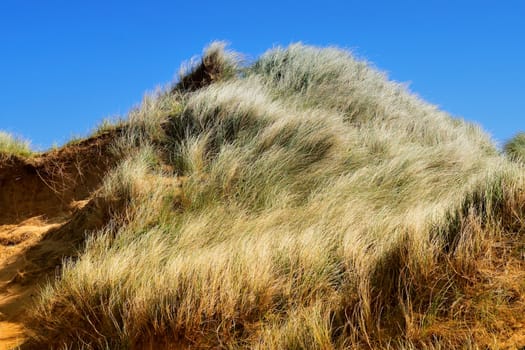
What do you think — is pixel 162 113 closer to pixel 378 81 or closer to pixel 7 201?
pixel 7 201

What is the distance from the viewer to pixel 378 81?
1223cm

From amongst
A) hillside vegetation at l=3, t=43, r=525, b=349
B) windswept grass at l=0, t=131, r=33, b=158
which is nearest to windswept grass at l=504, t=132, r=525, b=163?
hillside vegetation at l=3, t=43, r=525, b=349

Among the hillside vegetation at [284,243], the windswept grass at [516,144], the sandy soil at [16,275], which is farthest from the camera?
the windswept grass at [516,144]

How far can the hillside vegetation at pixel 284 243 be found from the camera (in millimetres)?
3842

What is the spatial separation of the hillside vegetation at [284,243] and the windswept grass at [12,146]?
5.28 ft

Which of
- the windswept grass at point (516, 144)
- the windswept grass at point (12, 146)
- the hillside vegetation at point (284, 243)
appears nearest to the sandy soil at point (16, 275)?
the hillside vegetation at point (284, 243)

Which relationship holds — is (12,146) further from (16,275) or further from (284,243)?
(284,243)

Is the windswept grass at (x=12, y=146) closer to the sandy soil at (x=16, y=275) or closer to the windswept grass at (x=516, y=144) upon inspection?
the sandy soil at (x=16, y=275)

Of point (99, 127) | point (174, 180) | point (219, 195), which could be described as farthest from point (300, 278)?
point (99, 127)

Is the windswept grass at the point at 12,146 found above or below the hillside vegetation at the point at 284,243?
above

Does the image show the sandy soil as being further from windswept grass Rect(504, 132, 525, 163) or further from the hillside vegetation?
windswept grass Rect(504, 132, 525, 163)

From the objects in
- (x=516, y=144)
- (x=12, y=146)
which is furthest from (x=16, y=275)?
(x=516, y=144)

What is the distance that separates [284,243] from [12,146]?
6.22m

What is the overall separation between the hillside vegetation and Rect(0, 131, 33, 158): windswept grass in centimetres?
161
